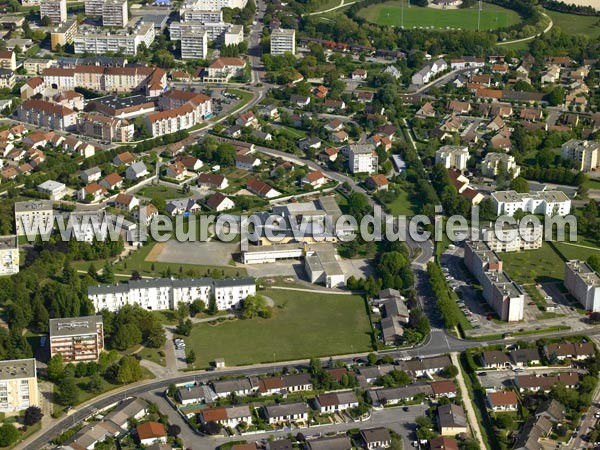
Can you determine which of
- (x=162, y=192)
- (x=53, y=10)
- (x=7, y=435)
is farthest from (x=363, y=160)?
(x=53, y=10)

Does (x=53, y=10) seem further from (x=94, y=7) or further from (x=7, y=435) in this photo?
(x=7, y=435)

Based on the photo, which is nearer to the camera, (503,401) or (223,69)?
(503,401)

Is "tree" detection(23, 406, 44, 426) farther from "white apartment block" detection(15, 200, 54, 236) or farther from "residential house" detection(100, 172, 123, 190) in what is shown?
"residential house" detection(100, 172, 123, 190)

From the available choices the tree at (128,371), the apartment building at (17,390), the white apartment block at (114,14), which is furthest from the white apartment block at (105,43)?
the apartment building at (17,390)

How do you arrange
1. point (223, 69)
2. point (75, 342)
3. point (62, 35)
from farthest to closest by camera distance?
point (62, 35)
point (223, 69)
point (75, 342)

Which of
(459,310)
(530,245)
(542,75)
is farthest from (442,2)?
(459,310)

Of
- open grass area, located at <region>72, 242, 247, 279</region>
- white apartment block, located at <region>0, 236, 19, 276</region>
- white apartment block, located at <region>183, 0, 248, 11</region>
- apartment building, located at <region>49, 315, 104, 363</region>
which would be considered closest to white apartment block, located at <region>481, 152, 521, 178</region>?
open grass area, located at <region>72, 242, 247, 279</region>

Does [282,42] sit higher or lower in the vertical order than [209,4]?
lower
